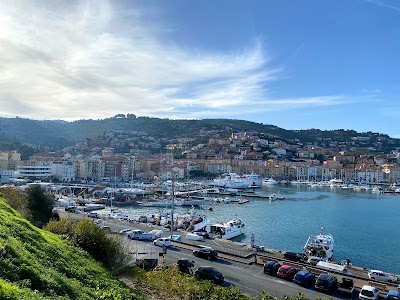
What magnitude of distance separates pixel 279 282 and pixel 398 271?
28.1ft

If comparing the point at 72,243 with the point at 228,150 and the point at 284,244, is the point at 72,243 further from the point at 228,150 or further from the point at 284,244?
the point at 228,150

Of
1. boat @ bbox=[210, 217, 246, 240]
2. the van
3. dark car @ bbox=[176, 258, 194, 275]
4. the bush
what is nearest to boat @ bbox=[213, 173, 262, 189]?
boat @ bbox=[210, 217, 246, 240]

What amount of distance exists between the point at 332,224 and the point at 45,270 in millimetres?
26724

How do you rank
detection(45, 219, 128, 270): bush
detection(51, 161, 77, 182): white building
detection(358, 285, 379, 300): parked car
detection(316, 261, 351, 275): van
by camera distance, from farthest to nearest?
detection(51, 161, 77, 182): white building, detection(316, 261, 351, 275): van, detection(358, 285, 379, 300): parked car, detection(45, 219, 128, 270): bush

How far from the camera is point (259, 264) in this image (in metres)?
12.7

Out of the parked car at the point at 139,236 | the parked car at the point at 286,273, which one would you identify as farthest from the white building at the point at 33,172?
the parked car at the point at 286,273

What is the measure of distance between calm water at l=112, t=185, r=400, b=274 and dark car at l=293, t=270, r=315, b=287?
7.68m

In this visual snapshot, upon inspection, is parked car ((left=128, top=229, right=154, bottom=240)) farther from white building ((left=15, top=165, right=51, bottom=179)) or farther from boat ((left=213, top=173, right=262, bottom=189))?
boat ((left=213, top=173, right=262, bottom=189))

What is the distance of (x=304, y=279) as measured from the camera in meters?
10.7

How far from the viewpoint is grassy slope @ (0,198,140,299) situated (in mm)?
4832

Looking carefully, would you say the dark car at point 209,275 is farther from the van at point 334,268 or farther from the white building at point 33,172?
the white building at point 33,172

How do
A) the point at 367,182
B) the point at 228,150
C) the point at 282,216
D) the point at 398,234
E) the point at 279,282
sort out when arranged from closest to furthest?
the point at 279,282 < the point at 398,234 < the point at 282,216 < the point at 367,182 < the point at 228,150

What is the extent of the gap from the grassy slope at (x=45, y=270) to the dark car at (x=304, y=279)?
18.4ft

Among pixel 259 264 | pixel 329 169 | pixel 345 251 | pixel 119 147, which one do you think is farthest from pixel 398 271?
pixel 119 147
